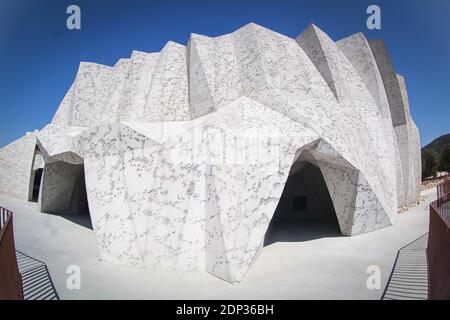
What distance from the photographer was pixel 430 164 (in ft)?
116

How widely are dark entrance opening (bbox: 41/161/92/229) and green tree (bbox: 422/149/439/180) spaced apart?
34955 millimetres

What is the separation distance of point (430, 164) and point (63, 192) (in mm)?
36474

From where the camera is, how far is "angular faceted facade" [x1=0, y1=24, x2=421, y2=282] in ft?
26.1

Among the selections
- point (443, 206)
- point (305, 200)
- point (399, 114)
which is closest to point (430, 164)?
point (399, 114)

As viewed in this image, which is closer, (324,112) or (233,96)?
(324,112)

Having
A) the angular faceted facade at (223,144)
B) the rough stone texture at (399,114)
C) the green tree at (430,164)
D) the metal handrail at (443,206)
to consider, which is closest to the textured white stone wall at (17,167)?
the angular faceted facade at (223,144)

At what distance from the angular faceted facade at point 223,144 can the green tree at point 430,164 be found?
19463mm

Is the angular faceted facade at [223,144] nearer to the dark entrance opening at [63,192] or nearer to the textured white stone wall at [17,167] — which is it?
the dark entrance opening at [63,192]

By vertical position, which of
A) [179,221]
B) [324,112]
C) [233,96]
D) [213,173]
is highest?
[233,96]

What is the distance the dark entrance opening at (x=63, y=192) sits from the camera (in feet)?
51.0

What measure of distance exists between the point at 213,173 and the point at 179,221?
1.47m
